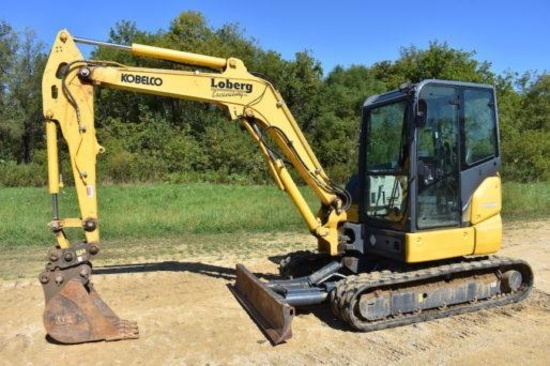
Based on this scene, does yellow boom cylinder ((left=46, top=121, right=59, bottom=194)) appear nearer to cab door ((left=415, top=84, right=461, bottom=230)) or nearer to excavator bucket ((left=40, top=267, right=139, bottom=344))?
excavator bucket ((left=40, top=267, right=139, bottom=344))

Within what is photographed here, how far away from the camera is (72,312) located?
18.5 feet

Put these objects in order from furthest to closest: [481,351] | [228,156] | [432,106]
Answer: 1. [228,156]
2. [432,106]
3. [481,351]

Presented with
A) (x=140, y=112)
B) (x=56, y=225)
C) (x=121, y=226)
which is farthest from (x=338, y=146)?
(x=56, y=225)

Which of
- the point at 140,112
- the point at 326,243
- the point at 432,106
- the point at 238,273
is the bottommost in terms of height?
the point at 238,273

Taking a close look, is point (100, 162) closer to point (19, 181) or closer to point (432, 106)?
point (19, 181)

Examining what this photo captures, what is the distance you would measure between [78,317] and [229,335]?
1.63m

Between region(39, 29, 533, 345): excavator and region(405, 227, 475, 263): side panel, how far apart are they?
1cm

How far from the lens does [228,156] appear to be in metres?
34.7

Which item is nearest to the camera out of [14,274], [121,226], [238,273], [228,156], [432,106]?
[432,106]

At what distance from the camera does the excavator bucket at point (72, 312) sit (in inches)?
220

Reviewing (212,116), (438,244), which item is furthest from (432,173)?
(212,116)

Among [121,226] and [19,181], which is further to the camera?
[19,181]

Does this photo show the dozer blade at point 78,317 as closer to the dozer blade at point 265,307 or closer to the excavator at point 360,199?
the excavator at point 360,199

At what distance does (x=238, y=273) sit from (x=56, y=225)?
2797 mm
